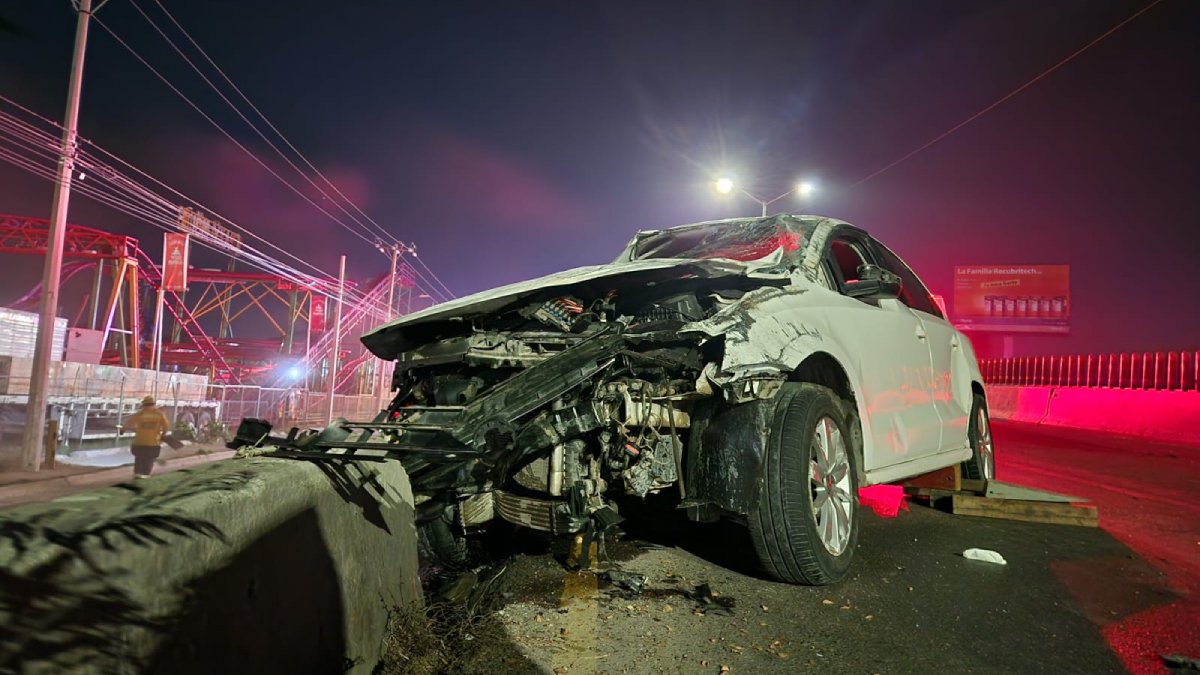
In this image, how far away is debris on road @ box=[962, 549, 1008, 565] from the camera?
3.65 m

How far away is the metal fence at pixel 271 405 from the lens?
24438 millimetres

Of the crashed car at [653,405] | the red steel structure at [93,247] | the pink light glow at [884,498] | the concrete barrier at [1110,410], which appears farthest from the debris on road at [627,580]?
the red steel structure at [93,247]

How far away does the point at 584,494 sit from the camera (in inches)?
111

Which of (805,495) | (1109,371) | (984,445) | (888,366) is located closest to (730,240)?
(888,366)

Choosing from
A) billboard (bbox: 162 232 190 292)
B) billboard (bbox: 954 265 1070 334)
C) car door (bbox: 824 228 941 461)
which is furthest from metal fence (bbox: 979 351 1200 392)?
billboard (bbox: 162 232 190 292)

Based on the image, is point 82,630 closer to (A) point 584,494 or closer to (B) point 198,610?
(B) point 198,610

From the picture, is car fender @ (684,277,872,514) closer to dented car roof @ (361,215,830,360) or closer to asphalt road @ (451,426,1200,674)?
dented car roof @ (361,215,830,360)

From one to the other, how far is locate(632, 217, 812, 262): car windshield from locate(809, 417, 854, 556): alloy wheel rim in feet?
3.93

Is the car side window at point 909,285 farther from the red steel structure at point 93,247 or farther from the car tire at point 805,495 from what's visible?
the red steel structure at point 93,247

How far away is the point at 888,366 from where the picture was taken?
396 centimetres

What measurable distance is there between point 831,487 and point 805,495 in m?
0.46

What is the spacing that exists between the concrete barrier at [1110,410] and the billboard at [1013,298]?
94.1ft

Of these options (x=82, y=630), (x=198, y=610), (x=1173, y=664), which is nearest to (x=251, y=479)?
(x=198, y=610)

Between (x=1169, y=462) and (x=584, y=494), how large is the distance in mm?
10288
